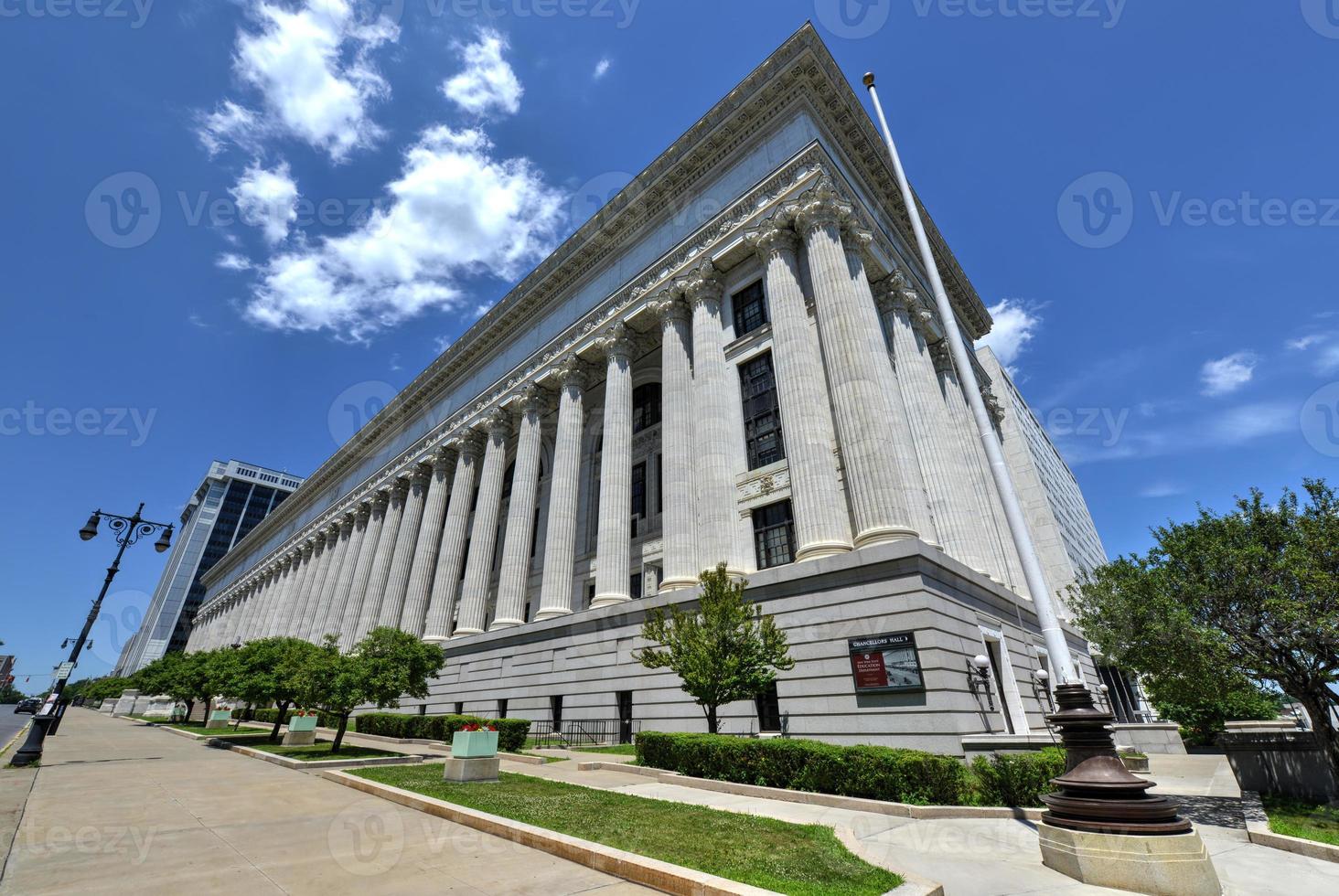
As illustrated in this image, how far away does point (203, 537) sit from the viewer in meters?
157

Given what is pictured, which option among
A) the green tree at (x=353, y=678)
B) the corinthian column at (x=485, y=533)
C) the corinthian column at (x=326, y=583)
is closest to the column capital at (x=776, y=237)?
the corinthian column at (x=485, y=533)

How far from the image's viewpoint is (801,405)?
2173cm

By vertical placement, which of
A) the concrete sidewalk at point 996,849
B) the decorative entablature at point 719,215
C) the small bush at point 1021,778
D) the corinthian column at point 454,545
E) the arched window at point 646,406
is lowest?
the concrete sidewalk at point 996,849

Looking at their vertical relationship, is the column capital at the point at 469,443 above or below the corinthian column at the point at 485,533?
above

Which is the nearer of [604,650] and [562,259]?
[604,650]

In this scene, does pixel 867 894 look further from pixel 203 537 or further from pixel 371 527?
pixel 203 537

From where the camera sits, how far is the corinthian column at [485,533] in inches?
1341

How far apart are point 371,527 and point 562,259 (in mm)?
30278

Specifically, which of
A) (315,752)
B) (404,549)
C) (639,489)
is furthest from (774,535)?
(404,549)

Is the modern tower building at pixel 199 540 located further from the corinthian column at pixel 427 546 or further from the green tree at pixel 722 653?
the green tree at pixel 722 653

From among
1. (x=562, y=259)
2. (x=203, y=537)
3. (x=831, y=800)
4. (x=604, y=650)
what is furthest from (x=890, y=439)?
(x=203, y=537)

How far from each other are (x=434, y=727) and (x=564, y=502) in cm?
1185

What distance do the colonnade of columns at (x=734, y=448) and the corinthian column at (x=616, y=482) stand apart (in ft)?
0.29

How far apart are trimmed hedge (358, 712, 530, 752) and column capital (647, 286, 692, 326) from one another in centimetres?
1906
